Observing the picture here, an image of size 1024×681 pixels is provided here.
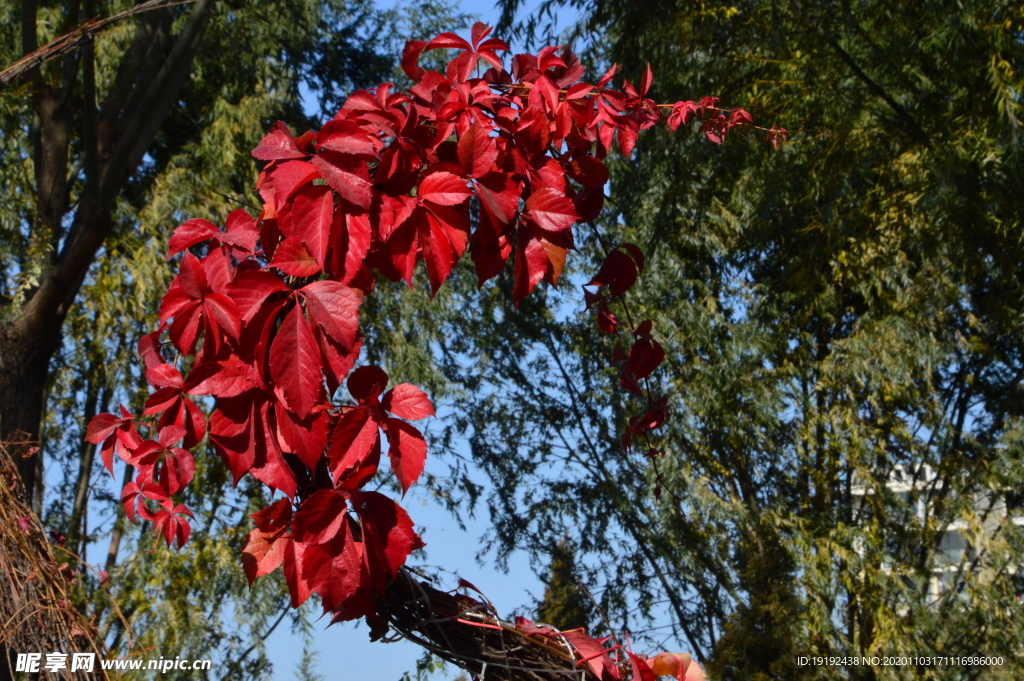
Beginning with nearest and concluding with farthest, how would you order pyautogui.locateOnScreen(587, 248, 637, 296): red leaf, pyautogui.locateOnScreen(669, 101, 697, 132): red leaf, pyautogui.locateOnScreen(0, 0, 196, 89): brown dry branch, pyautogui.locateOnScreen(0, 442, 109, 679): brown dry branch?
pyautogui.locateOnScreen(587, 248, 637, 296): red leaf, pyautogui.locateOnScreen(669, 101, 697, 132): red leaf, pyautogui.locateOnScreen(0, 442, 109, 679): brown dry branch, pyautogui.locateOnScreen(0, 0, 196, 89): brown dry branch

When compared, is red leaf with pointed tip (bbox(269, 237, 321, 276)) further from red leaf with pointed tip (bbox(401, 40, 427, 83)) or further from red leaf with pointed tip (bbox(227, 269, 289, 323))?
red leaf with pointed tip (bbox(401, 40, 427, 83))

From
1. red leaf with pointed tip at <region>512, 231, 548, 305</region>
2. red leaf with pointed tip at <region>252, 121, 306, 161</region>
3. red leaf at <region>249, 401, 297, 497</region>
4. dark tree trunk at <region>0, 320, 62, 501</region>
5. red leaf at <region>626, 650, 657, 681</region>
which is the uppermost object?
dark tree trunk at <region>0, 320, 62, 501</region>

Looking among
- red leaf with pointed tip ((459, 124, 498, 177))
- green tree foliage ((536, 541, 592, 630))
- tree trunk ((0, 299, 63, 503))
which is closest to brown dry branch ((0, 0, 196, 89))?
tree trunk ((0, 299, 63, 503))

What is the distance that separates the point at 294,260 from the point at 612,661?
0.55 m

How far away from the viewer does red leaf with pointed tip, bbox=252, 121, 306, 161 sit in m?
0.72

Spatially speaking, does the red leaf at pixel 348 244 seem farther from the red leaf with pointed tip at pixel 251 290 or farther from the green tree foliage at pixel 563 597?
the green tree foliage at pixel 563 597

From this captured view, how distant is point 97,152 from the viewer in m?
2.88

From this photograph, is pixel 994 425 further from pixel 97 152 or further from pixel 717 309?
pixel 97 152

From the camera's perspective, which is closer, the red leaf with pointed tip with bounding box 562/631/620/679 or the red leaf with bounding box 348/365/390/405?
the red leaf with bounding box 348/365/390/405

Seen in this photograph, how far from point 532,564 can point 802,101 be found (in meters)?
2.35

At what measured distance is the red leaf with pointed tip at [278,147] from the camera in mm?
718

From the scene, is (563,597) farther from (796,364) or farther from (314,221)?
(314,221)

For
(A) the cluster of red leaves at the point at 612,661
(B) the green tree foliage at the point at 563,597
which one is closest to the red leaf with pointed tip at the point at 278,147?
(A) the cluster of red leaves at the point at 612,661

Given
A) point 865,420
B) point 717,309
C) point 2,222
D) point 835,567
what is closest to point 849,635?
point 835,567
